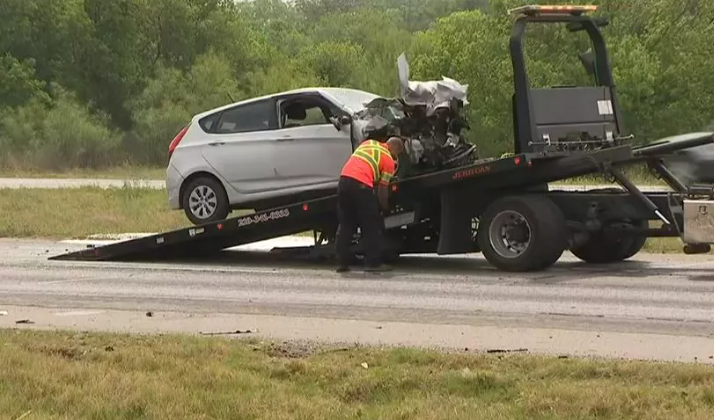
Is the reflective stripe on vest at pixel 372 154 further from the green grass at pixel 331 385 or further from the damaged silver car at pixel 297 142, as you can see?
the green grass at pixel 331 385

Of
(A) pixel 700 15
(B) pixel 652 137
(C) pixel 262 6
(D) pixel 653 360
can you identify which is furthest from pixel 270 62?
(C) pixel 262 6

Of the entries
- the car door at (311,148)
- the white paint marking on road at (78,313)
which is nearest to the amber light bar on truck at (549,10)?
the car door at (311,148)

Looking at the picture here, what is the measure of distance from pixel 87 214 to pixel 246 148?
8.12 meters

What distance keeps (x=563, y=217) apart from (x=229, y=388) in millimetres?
6802

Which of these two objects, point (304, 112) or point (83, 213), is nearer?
point (304, 112)

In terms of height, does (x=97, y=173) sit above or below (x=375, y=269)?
above

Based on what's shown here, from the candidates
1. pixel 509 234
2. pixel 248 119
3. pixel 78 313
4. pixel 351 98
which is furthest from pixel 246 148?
pixel 78 313

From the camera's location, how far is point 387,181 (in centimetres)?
1341

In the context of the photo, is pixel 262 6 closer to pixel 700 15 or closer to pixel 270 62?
pixel 270 62

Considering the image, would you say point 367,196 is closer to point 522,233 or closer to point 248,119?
point 522,233

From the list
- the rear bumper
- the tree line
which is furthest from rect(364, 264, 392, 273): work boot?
the tree line

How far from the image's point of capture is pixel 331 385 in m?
7.05

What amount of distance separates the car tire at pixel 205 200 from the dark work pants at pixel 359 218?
2161 millimetres

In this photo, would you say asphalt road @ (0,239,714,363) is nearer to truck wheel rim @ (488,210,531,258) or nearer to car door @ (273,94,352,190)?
truck wheel rim @ (488,210,531,258)
